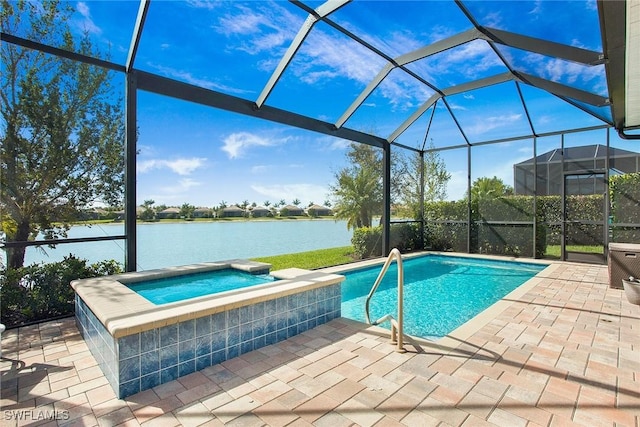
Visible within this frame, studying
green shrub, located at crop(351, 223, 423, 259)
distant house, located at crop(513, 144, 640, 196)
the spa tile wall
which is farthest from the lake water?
distant house, located at crop(513, 144, 640, 196)

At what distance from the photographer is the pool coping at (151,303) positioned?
2.69 metres

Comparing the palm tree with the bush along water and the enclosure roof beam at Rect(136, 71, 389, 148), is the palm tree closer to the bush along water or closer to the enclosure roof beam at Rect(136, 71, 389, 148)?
the enclosure roof beam at Rect(136, 71, 389, 148)

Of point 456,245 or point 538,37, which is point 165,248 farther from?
point 538,37

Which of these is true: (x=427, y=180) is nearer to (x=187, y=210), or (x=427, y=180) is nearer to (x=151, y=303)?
(x=151, y=303)

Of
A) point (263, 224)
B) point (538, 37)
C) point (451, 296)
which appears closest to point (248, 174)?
point (263, 224)

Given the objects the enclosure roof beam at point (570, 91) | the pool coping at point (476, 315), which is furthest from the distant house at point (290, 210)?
the enclosure roof beam at point (570, 91)

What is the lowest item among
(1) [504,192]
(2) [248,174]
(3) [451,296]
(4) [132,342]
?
(3) [451,296]

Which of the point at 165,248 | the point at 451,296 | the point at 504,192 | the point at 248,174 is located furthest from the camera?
the point at 248,174

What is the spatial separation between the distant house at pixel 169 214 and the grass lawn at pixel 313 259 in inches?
216

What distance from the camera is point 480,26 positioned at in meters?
5.32

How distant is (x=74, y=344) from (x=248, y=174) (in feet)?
52.6

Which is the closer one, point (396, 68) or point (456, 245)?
point (396, 68)

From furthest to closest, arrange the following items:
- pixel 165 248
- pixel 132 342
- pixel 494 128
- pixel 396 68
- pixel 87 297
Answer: pixel 165 248, pixel 494 128, pixel 396 68, pixel 87 297, pixel 132 342

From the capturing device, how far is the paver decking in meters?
2.22
